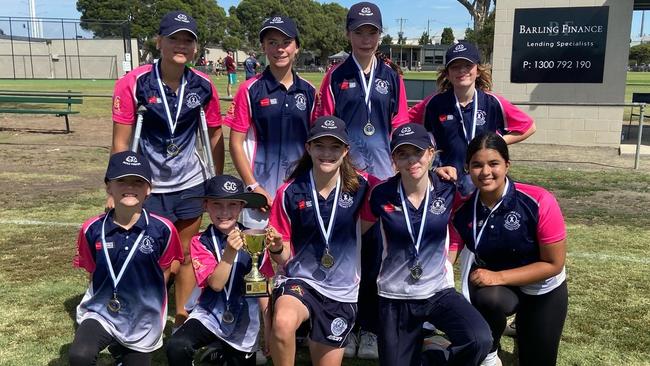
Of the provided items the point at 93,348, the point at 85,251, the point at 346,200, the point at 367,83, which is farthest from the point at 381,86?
the point at 93,348

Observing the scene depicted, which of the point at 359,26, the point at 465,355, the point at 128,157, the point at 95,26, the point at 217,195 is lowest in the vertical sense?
the point at 465,355

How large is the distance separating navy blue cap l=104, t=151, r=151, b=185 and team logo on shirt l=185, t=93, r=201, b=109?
2.39 ft

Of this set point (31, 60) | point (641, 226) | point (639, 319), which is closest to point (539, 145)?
point (641, 226)

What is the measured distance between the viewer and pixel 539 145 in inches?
537

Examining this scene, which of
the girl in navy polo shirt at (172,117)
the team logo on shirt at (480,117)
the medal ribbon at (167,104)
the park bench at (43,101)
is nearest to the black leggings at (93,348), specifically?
the girl in navy polo shirt at (172,117)

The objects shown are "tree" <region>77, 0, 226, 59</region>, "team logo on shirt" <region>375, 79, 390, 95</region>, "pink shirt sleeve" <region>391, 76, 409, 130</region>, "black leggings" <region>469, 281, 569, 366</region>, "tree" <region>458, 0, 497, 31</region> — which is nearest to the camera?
"black leggings" <region>469, 281, 569, 366</region>

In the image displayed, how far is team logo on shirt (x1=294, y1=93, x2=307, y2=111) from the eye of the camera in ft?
12.8

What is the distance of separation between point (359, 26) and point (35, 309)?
3.41 m

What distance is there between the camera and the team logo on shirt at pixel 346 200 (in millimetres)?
3398

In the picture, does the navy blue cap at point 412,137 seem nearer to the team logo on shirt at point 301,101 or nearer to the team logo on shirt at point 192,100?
the team logo on shirt at point 301,101

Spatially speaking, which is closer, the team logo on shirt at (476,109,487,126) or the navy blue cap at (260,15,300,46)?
the navy blue cap at (260,15,300,46)

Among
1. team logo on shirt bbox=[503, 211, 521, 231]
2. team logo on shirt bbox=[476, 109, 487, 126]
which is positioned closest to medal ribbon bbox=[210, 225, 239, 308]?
team logo on shirt bbox=[503, 211, 521, 231]

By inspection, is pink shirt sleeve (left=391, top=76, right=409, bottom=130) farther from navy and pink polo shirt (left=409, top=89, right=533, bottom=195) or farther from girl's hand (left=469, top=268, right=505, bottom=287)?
girl's hand (left=469, top=268, right=505, bottom=287)

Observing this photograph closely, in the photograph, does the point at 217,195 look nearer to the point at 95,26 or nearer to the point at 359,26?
the point at 359,26
